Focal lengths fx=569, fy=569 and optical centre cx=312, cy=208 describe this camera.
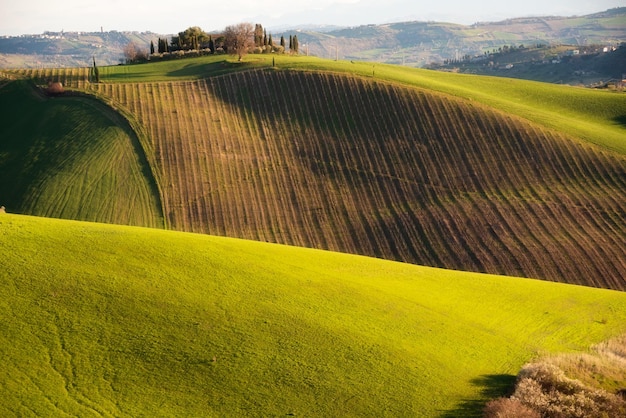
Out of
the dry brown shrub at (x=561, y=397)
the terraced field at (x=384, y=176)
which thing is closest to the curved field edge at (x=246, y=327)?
the dry brown shrub at (x=561, y=397)

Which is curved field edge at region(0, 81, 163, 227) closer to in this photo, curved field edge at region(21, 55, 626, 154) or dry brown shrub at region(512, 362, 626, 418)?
curved field edge at region(21, 55, 626, 154)

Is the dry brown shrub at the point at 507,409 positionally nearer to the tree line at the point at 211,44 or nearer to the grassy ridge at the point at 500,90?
the grassy ridge at the point at 500,90

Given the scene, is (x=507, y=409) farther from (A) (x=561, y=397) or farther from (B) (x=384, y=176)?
(B) (x=384, y=176)

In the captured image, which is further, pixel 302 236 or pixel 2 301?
pixel 302 236

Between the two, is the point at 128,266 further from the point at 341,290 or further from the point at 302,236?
the point at 302,236

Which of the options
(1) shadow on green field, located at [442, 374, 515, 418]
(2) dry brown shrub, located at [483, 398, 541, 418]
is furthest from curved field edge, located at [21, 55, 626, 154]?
(2) dry brown shrub, located at [483, 398, 541, 418]

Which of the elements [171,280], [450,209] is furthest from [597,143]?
[171,280]
